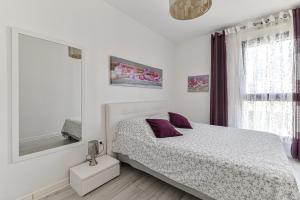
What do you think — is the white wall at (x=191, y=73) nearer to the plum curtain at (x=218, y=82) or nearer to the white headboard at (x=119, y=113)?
the plum curtain at (x=218, y=82)

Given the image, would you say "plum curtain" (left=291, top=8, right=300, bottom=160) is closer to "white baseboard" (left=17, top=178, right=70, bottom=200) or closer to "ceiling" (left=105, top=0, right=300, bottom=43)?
"ceiling" (left=105, top=0, right=300, bottom=43)

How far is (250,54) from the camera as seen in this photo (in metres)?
2.87

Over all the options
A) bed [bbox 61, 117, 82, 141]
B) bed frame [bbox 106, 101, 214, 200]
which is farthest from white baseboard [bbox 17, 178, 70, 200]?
bed frame [bbox 106, 101, 214, 200]

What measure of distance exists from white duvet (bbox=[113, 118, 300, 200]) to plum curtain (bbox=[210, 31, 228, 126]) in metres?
0.98

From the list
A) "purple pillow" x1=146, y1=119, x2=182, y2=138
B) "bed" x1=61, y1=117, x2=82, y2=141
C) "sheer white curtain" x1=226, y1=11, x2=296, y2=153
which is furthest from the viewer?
"sheer white curtain" x1=226, y1=11, x2=296, y2=153

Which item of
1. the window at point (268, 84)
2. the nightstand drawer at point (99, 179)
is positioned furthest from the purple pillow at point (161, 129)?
the window at point (268, 84)

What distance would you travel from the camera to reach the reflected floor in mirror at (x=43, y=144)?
1.51 meters

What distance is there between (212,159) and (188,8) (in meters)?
1.64

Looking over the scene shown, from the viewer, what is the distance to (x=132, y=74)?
107 inches

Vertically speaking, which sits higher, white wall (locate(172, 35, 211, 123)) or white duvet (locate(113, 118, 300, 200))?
white wall (locate(172, 35, 211, 123))

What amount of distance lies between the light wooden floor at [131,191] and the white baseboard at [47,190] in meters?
0.06

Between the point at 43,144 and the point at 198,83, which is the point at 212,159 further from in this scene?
→ the point at 198,83

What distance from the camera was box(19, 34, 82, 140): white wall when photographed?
1.51m

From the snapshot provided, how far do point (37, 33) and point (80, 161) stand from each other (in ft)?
5.45
